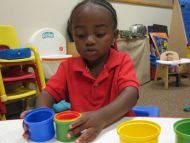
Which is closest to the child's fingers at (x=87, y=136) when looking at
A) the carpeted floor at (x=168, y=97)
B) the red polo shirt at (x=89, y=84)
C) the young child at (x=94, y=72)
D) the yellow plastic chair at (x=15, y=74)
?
the young child at (x=94, y=72)

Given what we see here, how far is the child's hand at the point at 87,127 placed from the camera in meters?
0.51

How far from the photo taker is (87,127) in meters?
0.53

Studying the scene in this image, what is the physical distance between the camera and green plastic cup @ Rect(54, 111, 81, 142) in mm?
521

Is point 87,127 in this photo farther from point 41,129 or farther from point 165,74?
point 165,74

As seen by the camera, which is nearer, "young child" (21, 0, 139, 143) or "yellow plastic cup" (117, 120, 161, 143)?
"yellow plastic cup" (117, 120, 161, 143)

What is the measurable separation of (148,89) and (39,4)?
159 cm

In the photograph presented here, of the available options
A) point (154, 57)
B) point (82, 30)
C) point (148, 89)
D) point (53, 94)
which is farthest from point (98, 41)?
point (154, 57)

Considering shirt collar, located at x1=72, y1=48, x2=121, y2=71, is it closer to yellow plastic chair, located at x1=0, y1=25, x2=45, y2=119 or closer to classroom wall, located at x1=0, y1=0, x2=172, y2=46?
yellow plastic chair, located at x1=0, y1=25, x2=45, y2=119

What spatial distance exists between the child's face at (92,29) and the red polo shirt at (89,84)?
0.23 feet

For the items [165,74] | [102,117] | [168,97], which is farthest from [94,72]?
[165,74]

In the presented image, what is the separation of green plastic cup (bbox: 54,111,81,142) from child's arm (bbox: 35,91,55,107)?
230 mm

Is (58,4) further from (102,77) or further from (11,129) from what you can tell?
(11,129)

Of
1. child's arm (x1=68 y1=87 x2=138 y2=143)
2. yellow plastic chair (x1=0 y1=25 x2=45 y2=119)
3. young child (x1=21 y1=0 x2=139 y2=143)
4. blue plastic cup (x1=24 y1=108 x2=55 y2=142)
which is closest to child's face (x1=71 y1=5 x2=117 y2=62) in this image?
young child (x1=21 y1=0 x2=139 y2=143)

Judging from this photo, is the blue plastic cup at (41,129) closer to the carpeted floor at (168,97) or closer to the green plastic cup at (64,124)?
the green plastic cup at (64,124)
